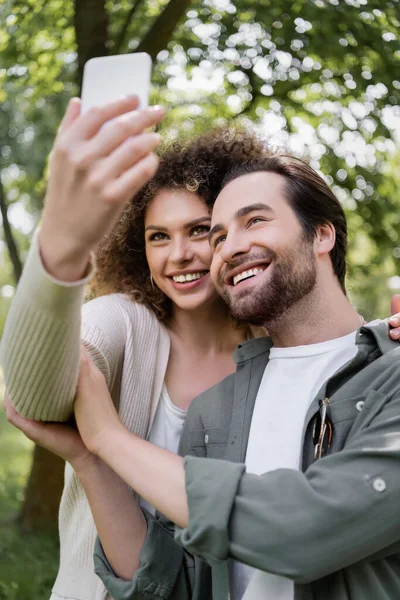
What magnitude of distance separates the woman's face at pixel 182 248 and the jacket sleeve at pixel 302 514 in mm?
1266

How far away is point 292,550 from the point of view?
5.74ft

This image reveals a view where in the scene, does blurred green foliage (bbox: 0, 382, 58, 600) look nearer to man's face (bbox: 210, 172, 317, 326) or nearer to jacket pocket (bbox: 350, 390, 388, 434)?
man's face (bbox: 210, 172, 317, 326)

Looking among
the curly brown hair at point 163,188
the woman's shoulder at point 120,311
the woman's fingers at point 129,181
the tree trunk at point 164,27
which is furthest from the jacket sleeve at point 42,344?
the tree trunk at point 164,27

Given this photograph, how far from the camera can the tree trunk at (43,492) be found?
6473 millimetres

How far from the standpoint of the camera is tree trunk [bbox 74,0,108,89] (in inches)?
211

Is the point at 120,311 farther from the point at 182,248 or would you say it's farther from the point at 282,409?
the point at 282,409

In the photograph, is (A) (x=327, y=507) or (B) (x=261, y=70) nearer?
(A) (x=327, y=507)

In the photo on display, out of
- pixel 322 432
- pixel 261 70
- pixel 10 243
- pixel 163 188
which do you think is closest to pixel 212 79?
pixel 261 70

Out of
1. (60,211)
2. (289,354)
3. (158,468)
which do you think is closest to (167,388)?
(289,354)

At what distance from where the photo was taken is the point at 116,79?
155 centimetres

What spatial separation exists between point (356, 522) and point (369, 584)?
0.29m

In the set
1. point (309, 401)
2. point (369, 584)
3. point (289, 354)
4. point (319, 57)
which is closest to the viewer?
point (369, 584)

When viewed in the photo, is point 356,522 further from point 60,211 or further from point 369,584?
point 60,211

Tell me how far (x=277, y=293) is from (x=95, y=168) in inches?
43.2
